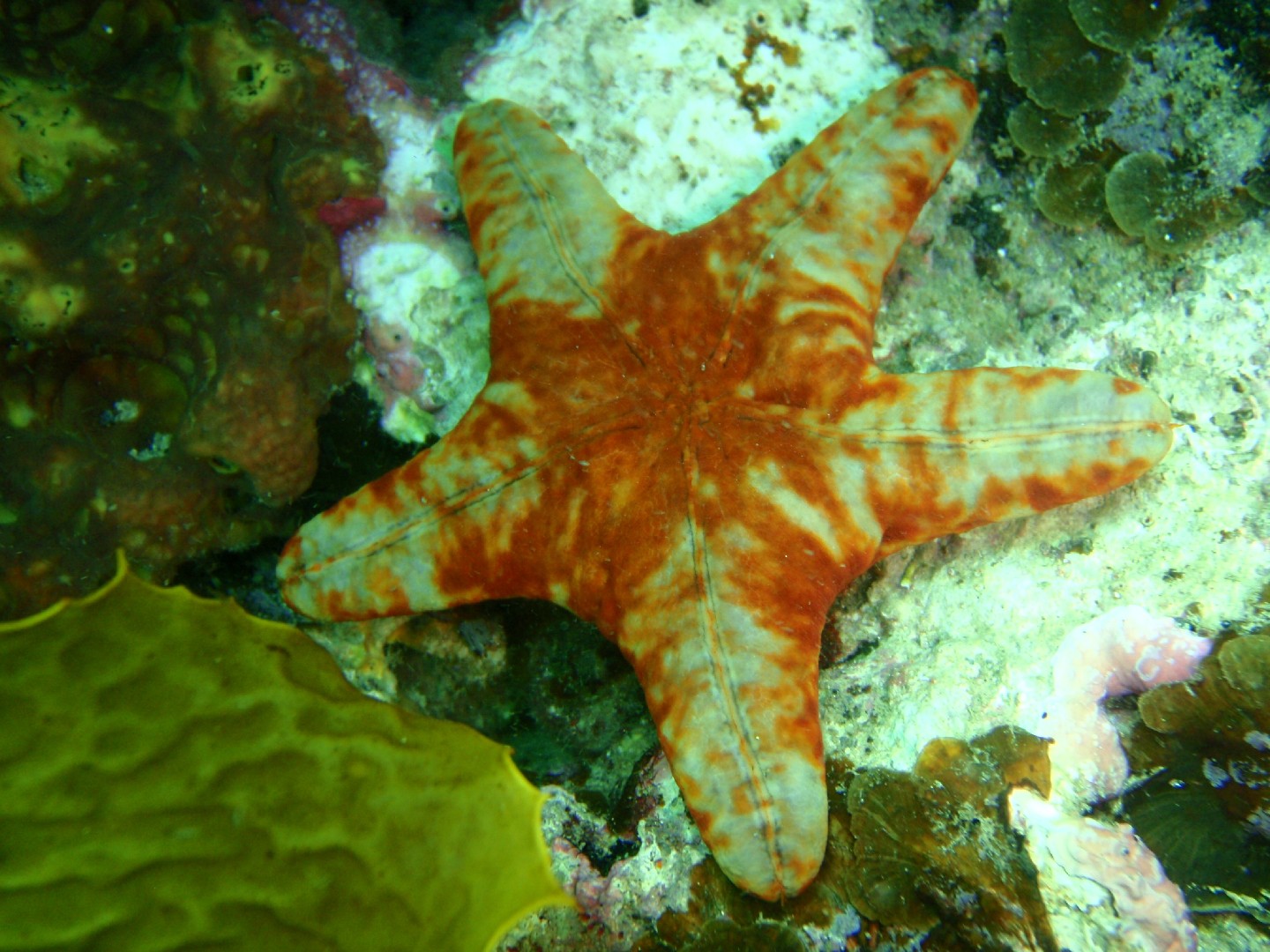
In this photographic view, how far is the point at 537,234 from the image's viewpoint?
3.64 m

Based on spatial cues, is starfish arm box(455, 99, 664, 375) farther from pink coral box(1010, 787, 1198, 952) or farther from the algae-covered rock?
pink coral box(1010, 787, 1198, 952)

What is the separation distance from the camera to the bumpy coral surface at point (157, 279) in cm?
319

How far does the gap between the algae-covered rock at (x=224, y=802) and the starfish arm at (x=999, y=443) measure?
6.14 ft

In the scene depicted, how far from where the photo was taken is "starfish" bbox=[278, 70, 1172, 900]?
2977 mm

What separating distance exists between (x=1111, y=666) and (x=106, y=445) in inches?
178

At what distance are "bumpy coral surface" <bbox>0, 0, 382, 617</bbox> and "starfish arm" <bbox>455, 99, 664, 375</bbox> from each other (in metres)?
0.72

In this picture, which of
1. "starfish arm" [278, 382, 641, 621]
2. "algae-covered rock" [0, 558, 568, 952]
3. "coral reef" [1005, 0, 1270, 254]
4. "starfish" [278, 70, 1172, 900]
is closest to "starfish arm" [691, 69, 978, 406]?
"starfish" [278, 70, 1172, 900]

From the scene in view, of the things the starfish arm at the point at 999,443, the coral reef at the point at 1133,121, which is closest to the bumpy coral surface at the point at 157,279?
the starfish arm at the point at 999,443

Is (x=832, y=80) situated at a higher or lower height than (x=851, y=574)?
higher

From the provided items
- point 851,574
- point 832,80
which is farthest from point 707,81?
point 851,574

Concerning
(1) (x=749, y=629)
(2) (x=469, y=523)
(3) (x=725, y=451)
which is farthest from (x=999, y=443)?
(2) (x=469, y=523)

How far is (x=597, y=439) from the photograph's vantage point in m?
3.29

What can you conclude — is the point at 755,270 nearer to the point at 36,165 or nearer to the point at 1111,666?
the point at 1111,666

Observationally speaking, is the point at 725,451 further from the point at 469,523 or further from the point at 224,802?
the point at 224,802
